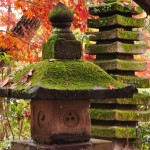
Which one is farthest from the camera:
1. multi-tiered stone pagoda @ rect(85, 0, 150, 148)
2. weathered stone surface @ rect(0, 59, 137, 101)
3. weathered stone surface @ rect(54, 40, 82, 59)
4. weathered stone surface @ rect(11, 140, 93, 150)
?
multi-tiered stone pagoda @ rect(85, 0, 150, 148)

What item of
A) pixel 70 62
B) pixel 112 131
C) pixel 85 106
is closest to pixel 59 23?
pixel 70 62

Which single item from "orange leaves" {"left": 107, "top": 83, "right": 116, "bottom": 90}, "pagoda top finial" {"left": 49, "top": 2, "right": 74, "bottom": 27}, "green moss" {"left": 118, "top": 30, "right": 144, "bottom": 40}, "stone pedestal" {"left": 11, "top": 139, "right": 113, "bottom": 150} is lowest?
"stone pedestal" {"left": 11, "top": 139, "right": 113, "bottom": 150}

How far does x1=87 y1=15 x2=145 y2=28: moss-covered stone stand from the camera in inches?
291

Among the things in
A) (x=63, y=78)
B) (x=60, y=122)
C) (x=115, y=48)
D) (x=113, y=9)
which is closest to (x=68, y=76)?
(x=63, y=78)

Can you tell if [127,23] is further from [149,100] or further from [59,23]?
[59,23]

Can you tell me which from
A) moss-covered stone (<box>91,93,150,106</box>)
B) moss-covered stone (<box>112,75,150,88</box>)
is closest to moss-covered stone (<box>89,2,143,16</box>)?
moss-covered stone (<box>112,75,150,88</box>)

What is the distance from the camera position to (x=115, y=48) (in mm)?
7328

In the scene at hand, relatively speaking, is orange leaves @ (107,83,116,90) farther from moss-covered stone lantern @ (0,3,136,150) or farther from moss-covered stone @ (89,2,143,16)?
moss-covered stone @ (89,2,143,16)

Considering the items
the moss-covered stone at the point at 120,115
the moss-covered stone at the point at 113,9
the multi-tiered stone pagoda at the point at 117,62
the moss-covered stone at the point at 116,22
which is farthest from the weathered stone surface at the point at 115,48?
the moss-covered stone at the point at 120,115

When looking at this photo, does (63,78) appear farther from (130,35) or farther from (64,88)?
(130,35)

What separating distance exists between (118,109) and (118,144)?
0.60m

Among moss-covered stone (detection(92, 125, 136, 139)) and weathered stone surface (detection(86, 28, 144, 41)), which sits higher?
weathered stone surface (detection(86, 28, 144, 41))

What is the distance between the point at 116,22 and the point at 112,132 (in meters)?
1.91

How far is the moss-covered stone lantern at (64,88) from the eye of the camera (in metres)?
3.66
